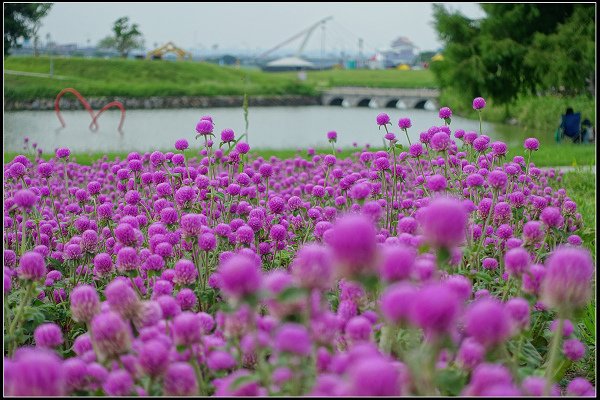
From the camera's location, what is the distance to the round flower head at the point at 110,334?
1516mm

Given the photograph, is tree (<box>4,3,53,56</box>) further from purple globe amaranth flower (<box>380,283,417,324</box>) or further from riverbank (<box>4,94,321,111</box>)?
purple globe amaranth flower (<box>380,283,417,324</box>)

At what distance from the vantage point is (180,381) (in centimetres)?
147

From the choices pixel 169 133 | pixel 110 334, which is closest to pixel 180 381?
pixel 110 334

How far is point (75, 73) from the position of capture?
53.9m

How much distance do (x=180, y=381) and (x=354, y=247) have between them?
522 millimetres

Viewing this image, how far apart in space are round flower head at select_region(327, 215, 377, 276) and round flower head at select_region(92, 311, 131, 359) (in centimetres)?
56

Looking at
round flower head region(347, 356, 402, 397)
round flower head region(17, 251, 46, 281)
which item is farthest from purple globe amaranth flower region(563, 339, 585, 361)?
round flower head region(17, 251, 46, 281)

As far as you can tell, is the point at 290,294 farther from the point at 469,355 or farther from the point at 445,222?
the point at 469,355

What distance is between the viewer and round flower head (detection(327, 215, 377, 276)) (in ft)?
4.04

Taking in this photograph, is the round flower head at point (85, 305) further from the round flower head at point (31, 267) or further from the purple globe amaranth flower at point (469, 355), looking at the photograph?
the purple globe amaranth flower at point (469, 355)

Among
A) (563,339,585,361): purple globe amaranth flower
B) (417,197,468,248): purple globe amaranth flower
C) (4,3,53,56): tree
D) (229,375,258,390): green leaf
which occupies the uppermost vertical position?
(4,3,53,56): tree

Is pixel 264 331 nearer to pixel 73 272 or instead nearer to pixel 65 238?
pixel 73 272

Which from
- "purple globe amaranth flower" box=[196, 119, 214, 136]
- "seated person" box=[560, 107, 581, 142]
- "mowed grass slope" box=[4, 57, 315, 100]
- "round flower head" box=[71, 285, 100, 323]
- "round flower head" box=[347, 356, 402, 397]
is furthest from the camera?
"mowed grass slope" box=[4, 57, 315, 100]

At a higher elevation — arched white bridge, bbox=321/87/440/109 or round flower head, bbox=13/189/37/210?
arched white bridge, bbox=321/87/440/109
